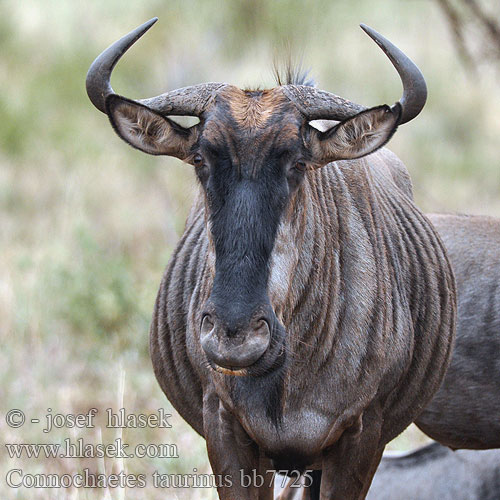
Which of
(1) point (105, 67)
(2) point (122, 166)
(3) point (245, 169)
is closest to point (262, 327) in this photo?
(3) point (245, 169)

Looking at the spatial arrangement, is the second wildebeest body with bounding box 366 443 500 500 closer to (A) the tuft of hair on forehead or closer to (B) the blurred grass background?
(B) the blurred grass background

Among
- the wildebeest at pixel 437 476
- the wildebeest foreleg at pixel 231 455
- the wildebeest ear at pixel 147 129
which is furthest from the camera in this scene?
the wildebeest at pixel 437 476

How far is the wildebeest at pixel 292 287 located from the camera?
123 inches

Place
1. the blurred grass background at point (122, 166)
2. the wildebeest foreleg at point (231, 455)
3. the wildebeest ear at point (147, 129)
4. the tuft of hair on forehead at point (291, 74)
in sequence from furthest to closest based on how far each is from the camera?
the blurred grass background at point (122, 166) < the tuft of hair on forehead at point (291, 74) < the wildebeest foreleg at point (231, 455) < the wildebeest ear at point (147, 129)

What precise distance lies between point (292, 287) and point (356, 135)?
0.61 m

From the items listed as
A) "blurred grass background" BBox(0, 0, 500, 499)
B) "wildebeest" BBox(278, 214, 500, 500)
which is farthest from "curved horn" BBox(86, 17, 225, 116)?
"wildebeest" BBox(278, 214, 500, 500)

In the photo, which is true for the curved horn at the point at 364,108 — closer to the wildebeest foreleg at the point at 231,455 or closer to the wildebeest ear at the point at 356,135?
the wildebeest ear at the point at 356,135

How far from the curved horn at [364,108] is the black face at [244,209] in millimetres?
72

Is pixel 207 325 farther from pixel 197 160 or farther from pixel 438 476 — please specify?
pixel 438 476

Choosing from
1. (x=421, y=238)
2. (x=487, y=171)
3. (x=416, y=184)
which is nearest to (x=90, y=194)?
(x=416, y=184)

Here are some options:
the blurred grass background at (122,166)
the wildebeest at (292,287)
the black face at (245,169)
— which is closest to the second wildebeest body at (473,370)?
the wildebeest at (292,287)

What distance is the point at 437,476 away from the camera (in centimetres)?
544

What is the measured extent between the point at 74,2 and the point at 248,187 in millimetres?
17912

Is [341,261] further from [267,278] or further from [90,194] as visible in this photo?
[90,194]
